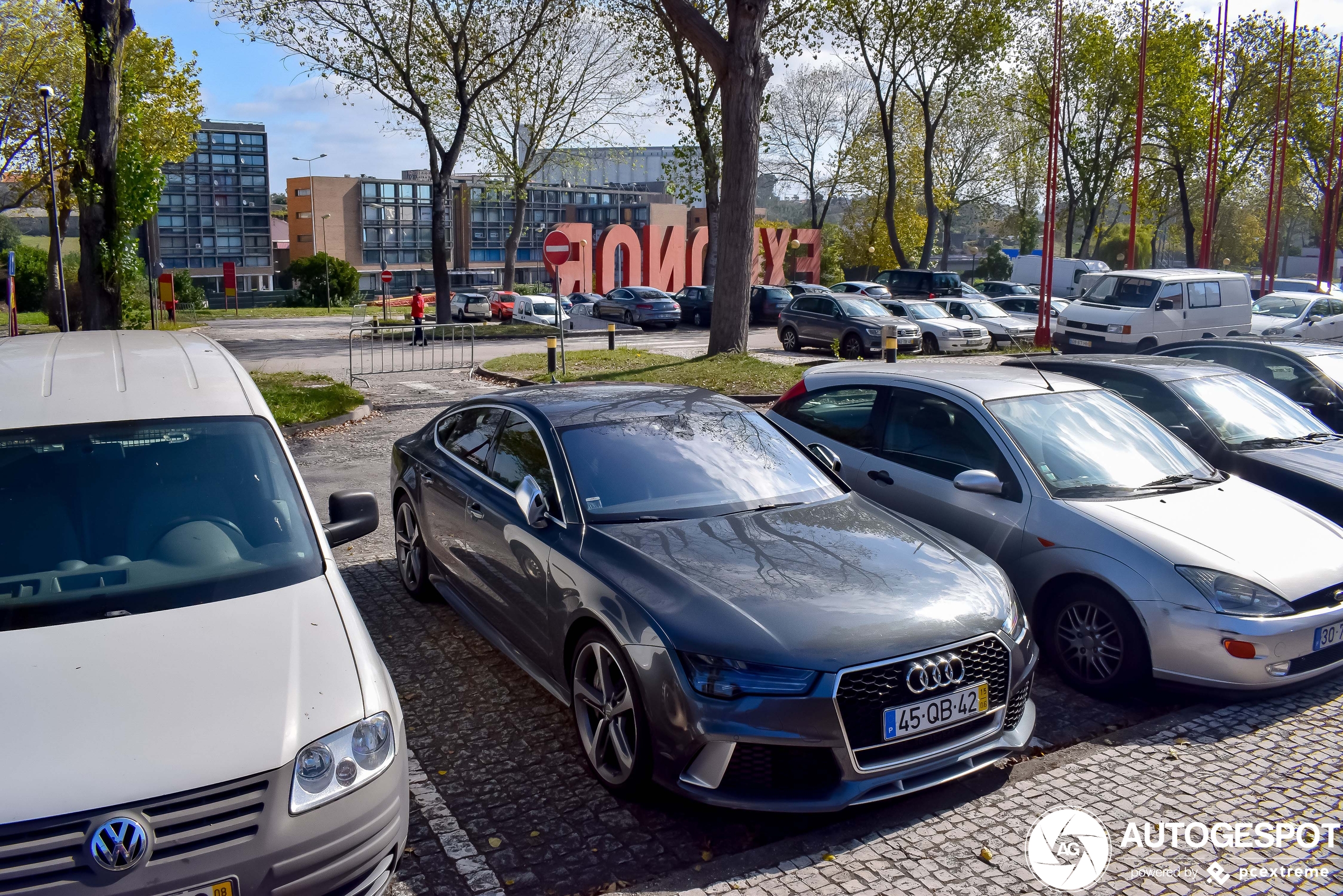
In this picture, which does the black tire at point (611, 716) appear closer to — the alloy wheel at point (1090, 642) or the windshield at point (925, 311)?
the alloy wheel at point (1090, 642)

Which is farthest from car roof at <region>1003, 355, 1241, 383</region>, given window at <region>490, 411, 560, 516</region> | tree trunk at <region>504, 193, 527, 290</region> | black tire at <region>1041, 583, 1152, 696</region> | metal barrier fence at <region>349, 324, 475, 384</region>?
tree trunk at <region>504, 193, 527, 290</region>

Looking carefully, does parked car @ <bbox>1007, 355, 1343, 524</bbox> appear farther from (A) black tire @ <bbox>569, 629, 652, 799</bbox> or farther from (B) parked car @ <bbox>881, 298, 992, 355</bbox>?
(B) parked car @ <bbox>881, 298, 992, 355</bbox>

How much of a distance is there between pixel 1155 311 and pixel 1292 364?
12.2 metres

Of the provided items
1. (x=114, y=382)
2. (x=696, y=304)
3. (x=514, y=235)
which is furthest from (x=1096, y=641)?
(x=514, y=235)

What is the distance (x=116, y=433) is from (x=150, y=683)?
134 cm

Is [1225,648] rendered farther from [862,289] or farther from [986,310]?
[862,289]

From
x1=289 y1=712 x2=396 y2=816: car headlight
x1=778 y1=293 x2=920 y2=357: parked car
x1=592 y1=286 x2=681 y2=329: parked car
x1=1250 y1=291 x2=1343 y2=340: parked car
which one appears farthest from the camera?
x1=592 y1=286 x2=681 y2=329: parked car

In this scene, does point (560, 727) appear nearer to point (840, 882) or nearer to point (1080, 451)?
point (840, 882)

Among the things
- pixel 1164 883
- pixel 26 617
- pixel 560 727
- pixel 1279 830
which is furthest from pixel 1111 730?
pixel 26 617

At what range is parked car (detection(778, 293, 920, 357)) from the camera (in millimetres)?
23516

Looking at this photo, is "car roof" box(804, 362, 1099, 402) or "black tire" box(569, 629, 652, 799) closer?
"black tire" box(569, 629, 652, 799)

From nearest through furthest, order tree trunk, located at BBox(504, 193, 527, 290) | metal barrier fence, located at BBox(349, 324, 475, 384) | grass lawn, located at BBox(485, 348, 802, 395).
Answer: grass lawn, located at BBox(485, 348, 802, 395), metal barrier fence, located at BBox(349, 324, 475, 384), tree trunk, located at BBox(504, 193, 527, 290)

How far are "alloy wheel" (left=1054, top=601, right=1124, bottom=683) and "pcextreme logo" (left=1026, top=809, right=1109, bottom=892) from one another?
4.21ft

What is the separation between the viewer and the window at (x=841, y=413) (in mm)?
6844
